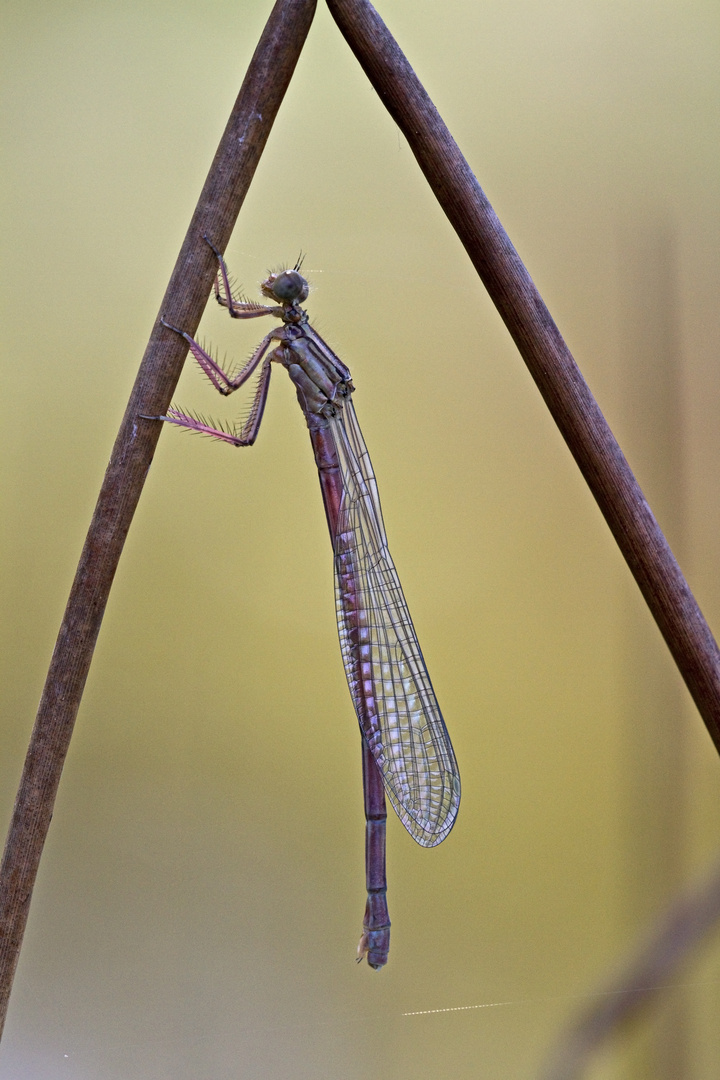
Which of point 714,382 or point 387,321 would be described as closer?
point 387,321

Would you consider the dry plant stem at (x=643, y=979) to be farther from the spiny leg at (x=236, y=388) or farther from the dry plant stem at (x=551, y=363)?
the spiny leg at (x=236, y=388)

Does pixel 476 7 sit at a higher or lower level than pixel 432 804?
higher

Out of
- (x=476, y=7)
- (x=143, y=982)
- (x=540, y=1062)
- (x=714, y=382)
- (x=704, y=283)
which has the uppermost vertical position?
(x=476, y=7)

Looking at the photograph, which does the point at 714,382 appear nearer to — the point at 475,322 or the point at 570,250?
the point at 570,250

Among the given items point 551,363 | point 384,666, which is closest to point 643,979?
point 384,666

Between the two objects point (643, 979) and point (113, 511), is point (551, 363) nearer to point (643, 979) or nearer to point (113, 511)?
point (113, 511)

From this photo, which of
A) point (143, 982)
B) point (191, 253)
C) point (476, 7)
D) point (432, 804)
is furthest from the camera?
point (476, 7)

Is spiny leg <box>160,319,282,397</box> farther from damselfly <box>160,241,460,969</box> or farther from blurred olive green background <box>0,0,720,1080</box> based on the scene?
blurred olive green background <box>0,0,720,1080</box>

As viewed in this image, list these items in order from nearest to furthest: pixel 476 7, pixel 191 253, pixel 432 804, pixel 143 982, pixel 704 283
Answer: pixel 191 253
pixel 432 804
pixel 143 982
pixel 476 7
pixel 704 283

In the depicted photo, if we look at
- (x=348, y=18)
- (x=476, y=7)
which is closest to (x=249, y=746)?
(x=348, y=18)
